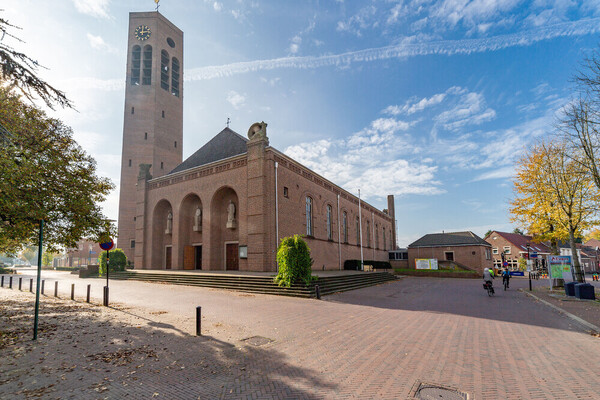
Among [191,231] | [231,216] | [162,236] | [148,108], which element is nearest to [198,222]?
[191,231]

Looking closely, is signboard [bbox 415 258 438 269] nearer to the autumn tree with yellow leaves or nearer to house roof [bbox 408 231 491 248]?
house roof [bbox 408 231 491 248]

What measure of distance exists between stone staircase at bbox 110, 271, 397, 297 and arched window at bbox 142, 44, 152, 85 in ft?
88.5

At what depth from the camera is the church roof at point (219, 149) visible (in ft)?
92.5

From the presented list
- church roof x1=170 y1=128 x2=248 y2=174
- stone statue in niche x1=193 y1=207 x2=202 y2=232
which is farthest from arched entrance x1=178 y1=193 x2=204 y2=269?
church roof x1=170 y1=128 x2=248 y2=174

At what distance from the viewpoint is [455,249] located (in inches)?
1737

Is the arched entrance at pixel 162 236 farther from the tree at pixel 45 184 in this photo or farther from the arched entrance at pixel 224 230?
the tree at pixel 45 184

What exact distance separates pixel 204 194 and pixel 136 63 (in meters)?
25.4

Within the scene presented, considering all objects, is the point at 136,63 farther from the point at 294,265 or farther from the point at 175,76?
the point at 294,265

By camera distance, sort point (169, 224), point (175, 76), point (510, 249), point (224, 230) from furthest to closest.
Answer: point (510, 249) → point (175, 76) → point (169, 224) → point (224, 230)

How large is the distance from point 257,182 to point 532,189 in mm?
19006

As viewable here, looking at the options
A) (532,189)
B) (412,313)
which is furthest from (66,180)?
(532,189)

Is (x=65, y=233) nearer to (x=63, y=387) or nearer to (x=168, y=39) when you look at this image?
(x=63, y=387)

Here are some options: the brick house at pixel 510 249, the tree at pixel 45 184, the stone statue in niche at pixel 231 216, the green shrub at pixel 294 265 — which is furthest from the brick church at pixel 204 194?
the brick house at pixel 510 249

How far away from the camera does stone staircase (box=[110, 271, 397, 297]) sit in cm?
1547
